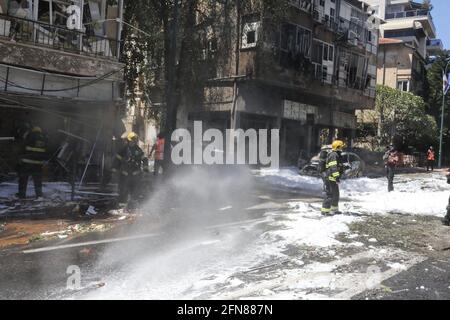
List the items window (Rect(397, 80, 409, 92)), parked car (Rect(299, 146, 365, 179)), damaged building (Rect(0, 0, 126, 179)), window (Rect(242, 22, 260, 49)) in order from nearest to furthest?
damaged building (Rect(0, 0, 126, 179)), parked car (Rect(299, 146, 365, 179)), window (Rect(242, 22, 260, 49)), window (Rect(397, 80, 409, 92))

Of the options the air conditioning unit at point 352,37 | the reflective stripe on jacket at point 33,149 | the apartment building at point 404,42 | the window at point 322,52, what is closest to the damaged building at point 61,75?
the reflective stripe on jacket at point 33,149

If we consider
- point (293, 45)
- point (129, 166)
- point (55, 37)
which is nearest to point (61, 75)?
point (55, 37)

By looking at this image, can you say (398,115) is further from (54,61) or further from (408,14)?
(54,61)

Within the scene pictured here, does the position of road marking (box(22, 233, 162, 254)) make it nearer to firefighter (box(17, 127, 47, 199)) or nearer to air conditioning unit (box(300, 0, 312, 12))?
firefighter (box(17, 127, 47, 199))

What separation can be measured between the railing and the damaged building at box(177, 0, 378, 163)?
3.93m

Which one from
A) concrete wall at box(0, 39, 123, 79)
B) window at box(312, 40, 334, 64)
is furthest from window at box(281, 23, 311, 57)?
concrete wall at box(0, 39, 123, 79)

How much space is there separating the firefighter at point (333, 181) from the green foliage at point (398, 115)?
1034 inches

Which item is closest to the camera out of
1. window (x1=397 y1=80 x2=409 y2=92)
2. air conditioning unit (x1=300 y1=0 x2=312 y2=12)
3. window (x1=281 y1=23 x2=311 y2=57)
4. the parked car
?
the parked car

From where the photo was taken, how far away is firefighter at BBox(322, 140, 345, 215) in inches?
379

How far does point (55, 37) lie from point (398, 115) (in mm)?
27682

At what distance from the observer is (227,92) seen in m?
23.2

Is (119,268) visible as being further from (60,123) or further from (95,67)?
(60,123)
